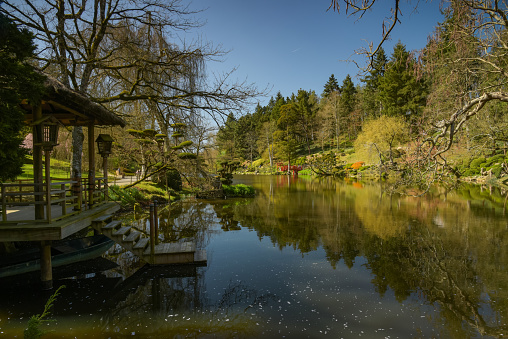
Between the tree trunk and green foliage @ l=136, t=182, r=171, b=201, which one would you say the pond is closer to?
the tree trunk

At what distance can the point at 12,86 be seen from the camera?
479cm

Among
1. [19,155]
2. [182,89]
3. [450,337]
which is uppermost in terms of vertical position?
[182,89]

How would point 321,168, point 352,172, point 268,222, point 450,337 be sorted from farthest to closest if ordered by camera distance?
point 321,168, point 352,172, point 268,222, point 450,337

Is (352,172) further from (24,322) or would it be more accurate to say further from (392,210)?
(24,322)

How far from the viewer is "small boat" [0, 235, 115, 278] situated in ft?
19.0

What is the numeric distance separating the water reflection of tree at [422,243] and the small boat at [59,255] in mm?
4829

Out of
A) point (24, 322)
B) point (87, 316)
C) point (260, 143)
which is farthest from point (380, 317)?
point (260, 143)

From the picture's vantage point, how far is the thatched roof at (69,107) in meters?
5.59

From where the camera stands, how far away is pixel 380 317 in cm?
454

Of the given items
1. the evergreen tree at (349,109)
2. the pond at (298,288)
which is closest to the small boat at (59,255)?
the pond at (298,288)

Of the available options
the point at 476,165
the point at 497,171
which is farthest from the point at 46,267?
the point at 476,165

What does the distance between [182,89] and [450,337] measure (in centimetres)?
937

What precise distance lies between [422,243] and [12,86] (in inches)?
392

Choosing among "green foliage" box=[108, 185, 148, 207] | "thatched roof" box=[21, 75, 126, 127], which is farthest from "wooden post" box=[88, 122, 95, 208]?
"green foliage" box=[108, 185, 148, 207]
